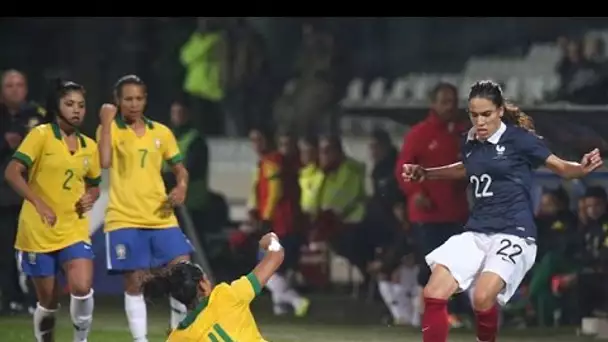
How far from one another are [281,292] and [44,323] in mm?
2400

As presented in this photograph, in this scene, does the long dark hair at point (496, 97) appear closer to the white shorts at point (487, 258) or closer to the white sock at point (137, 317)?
the white shorts at point (487, 258)

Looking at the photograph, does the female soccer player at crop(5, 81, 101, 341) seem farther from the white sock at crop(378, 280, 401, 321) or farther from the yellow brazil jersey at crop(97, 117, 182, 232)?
the white sock at crop(378, 280, 401, 321)

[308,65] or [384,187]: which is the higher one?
[308,65]

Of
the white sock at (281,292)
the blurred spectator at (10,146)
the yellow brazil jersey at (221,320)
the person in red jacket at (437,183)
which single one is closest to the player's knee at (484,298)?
the yellow brazil jersey at (221,320)

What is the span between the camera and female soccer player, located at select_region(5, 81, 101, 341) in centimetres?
959

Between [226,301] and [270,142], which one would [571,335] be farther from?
[226,301]

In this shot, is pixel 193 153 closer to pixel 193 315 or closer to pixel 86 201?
pixel 86 201

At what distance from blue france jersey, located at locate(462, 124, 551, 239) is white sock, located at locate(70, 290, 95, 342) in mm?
2302

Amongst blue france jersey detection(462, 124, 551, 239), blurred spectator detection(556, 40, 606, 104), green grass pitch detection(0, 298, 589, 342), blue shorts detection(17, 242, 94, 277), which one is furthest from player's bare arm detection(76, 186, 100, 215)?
blurred spectator detection(556, 40, 606, 104)

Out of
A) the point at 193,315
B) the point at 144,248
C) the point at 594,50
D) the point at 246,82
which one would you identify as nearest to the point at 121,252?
the point at 144,248

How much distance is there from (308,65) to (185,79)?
35.3 inches

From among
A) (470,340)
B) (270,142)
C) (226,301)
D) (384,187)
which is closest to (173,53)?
(270,142)

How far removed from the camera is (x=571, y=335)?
430 inches

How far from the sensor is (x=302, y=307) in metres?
11.7
